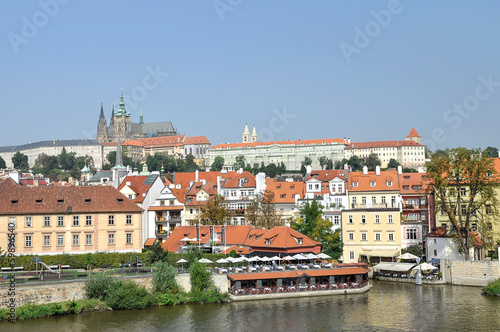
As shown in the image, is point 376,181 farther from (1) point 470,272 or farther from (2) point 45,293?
(2) point 45,293

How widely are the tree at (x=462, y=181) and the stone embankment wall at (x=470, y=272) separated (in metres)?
2.07

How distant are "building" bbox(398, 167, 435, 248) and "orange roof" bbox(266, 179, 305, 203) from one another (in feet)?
41.4

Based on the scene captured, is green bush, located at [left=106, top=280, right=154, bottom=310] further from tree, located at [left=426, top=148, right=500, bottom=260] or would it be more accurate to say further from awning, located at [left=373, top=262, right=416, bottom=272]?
tree, located at [left=426, top=148, right=500, bottom=260]

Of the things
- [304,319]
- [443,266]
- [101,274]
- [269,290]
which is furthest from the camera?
[443,266]

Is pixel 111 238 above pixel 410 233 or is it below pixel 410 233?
above

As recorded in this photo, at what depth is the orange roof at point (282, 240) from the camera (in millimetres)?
53156

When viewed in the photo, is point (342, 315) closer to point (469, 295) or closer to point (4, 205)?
point (469, 295)

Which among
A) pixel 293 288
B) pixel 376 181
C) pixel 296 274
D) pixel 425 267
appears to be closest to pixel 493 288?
pixel 425 267

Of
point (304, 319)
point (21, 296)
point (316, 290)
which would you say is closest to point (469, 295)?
point (316, 290)

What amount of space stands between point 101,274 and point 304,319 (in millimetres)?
14575

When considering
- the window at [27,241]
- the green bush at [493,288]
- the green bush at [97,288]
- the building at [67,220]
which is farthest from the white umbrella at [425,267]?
the window at [27,241]

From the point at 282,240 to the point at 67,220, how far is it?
19.4 meters

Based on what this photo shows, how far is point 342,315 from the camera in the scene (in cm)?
4050

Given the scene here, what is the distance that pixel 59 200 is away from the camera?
56531mm
